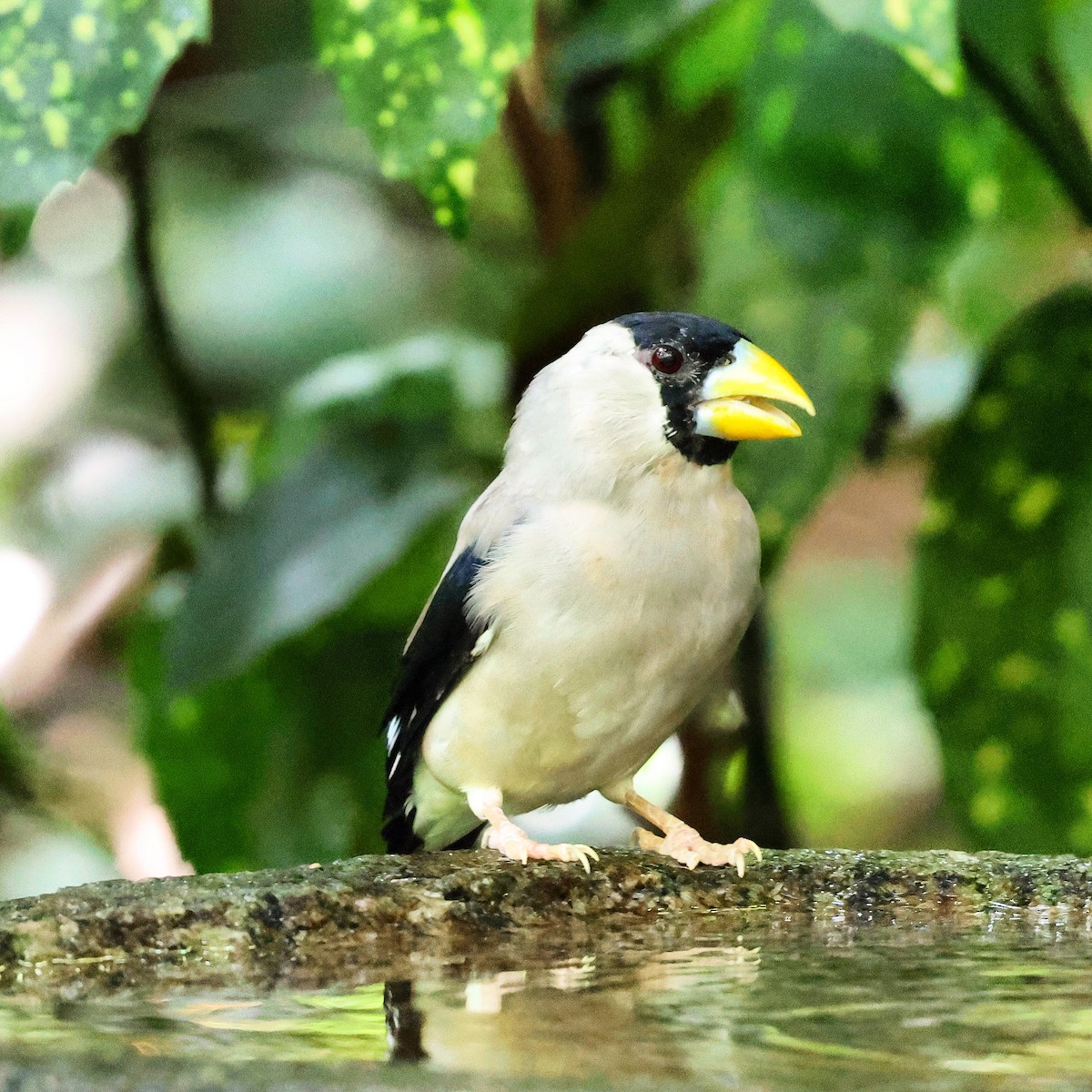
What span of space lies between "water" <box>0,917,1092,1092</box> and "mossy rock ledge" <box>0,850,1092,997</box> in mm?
75

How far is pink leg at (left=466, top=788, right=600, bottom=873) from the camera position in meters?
1.92

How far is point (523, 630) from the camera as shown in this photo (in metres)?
A: 2.12

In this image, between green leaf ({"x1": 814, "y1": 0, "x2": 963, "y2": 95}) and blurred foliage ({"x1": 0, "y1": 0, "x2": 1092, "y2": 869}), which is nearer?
green leaf ({"x1": 814, "y1": 0, "x2": 963, "y2": 95})

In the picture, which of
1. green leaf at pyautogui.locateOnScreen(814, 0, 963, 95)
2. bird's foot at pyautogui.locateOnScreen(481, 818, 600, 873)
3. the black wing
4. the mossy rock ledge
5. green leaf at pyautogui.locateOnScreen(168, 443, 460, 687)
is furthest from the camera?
green leaf at pyautogui.locateOnScreen(168, 443, 460, 687)

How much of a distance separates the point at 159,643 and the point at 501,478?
2.69 ft

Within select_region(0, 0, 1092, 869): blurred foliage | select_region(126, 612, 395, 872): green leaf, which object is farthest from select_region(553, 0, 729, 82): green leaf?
select_region(126, 612, 395, 872): green leaf

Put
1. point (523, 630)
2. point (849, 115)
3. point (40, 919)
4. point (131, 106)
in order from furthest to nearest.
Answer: point (849, 115)
point (523, 630)
point (131, 106)
point (40, 919)

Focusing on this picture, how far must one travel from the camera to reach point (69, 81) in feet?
5.85

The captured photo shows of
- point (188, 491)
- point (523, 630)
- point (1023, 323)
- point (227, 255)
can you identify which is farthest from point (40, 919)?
point (227, 255)

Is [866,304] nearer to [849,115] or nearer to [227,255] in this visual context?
[849,115]

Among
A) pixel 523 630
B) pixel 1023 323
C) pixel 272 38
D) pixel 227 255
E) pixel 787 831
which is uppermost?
pixel 272 38

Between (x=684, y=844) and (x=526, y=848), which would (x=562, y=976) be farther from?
→ (x=684, y=844)

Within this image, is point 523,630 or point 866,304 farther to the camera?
point 866,304

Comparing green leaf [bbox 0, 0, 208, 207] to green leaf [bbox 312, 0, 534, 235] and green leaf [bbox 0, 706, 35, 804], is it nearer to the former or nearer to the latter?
green leaf [bbox 312, 0, 534, 235]
